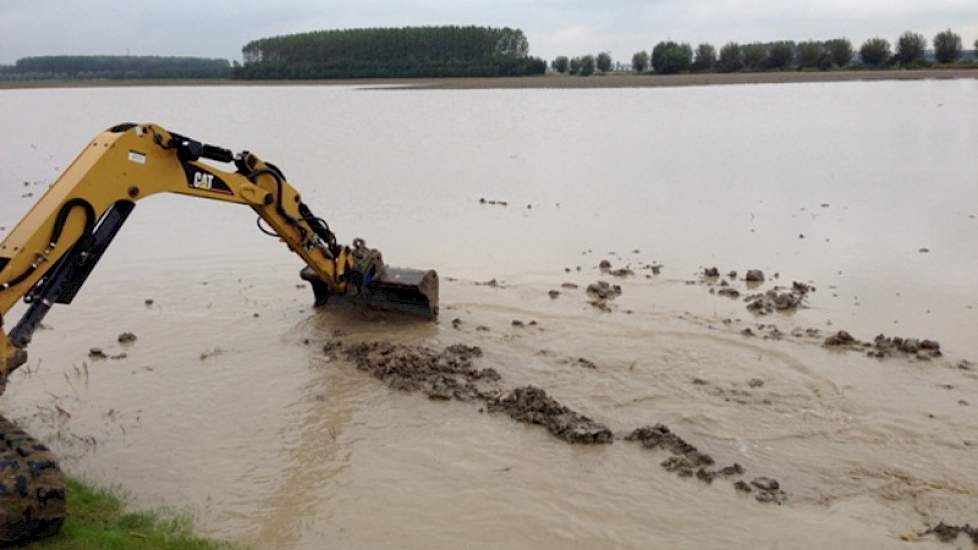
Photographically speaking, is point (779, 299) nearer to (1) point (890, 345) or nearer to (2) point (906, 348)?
(1) point (890, 345)

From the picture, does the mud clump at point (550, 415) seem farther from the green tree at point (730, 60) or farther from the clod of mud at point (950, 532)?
the green tree at point (730, 60)

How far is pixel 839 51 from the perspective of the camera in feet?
275

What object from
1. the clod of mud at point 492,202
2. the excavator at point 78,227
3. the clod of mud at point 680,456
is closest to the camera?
the excavator at point 78,227

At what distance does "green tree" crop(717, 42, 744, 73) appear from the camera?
285 feet

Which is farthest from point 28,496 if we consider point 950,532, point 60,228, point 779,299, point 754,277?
point 754,277

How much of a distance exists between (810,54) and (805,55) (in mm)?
576

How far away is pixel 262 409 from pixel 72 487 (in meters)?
2.00

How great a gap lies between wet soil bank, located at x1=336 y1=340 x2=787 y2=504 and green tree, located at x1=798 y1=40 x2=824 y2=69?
3246 inches

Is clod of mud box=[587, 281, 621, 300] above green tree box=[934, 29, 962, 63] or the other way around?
the other way around

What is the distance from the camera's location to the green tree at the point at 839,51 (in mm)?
83375

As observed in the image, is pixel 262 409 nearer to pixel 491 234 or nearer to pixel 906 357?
pixel 906 357

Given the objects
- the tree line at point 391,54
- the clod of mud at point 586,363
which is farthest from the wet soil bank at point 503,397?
the tree line at point 391,54

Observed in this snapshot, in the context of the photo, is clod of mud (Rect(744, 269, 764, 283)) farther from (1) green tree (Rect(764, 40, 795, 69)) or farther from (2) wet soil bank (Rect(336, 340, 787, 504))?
(1) green tree (Rect(764, 40, 795, 69))

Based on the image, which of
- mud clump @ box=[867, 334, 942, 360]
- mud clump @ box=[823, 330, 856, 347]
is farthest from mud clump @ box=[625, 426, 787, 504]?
mud clump @ box=[867, 334, 942, 360]
